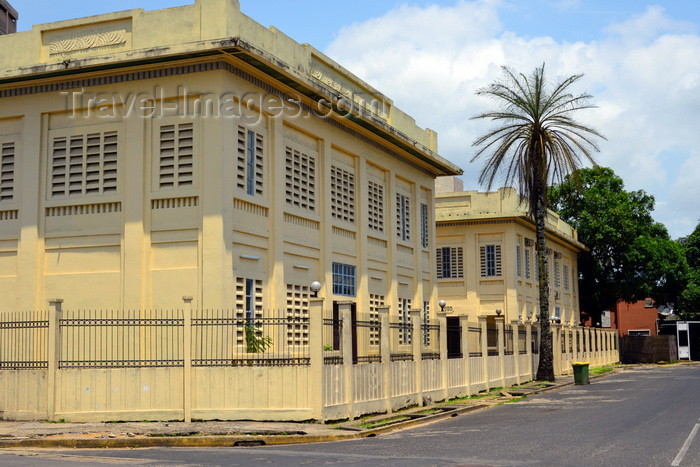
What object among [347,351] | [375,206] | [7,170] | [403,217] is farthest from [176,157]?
[403,217]

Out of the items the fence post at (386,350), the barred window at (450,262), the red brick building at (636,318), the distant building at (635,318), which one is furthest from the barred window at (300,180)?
the distant building at (635,318)

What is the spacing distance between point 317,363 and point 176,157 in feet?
20.6

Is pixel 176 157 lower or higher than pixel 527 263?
higher

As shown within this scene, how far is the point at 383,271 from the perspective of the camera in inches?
1147

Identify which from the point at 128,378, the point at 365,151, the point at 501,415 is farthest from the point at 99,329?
the point at 365,151

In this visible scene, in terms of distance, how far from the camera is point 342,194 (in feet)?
86.8

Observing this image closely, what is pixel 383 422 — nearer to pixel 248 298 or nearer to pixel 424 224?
pixel 248 298

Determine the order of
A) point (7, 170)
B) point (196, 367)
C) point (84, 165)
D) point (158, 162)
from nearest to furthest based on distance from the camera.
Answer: point (196, 367) < point (158, 162) < point (84, 165) < point (7, 170)

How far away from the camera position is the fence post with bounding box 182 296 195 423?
1784 cm

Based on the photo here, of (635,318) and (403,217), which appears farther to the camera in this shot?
(635,318)

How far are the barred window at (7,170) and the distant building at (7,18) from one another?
42.0 feet

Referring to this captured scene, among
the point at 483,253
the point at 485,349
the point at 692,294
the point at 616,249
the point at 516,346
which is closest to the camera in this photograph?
the point at 485,349

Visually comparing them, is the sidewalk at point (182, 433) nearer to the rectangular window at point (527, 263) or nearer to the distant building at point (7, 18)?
the distant building at point (7, 18)

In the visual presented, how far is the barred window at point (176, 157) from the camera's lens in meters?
20.5
